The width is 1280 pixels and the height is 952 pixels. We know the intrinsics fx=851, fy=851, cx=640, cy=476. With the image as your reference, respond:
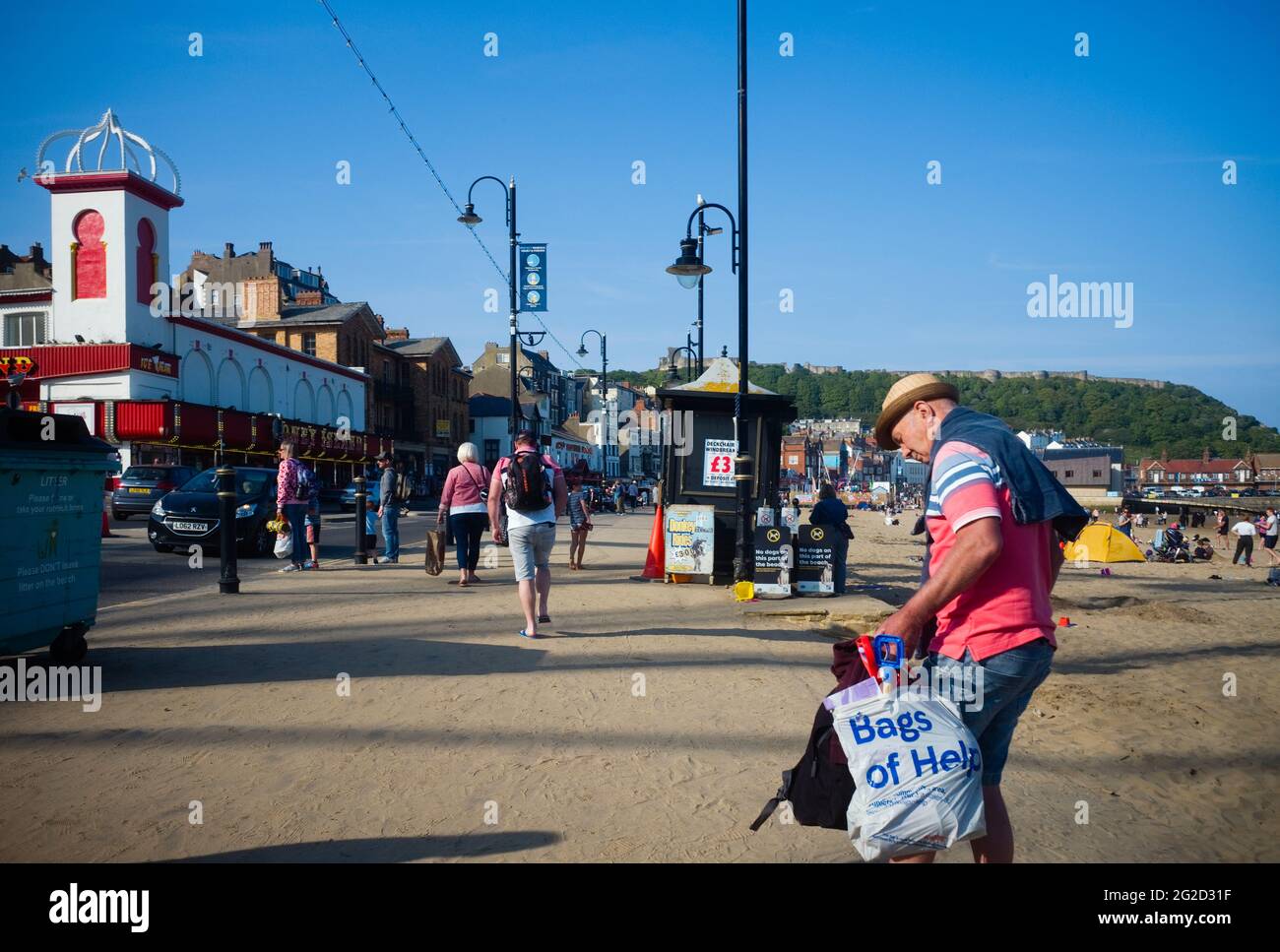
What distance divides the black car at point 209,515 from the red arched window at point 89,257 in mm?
23055

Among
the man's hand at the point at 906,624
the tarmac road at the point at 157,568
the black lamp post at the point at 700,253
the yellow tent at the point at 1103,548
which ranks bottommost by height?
the yellow tent at the point at 1103,548

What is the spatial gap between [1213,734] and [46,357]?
128 ft

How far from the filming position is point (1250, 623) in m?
11.3

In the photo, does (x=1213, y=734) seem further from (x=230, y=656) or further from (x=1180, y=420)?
(x=1180, y=420)

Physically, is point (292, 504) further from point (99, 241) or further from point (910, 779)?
point (99, 241)

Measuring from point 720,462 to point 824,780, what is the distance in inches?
399

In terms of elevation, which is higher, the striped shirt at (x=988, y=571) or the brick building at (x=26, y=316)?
the brick building at (x=26, y=316)

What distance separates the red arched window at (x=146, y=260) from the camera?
110 feet

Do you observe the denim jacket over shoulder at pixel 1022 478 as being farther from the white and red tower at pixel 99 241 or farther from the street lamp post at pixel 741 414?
the white and red tower at pixel 99 241

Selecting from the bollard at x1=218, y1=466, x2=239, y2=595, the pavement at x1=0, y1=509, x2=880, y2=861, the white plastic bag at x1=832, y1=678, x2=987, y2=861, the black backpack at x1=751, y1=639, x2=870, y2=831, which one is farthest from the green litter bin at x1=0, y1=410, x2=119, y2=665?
the white plastic bag at x1=832, y1=678, x2=987, y2=861

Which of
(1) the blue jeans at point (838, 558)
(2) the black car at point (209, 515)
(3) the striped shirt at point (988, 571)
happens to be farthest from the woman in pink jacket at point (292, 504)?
(3) the striped shirt at point (988, 571)

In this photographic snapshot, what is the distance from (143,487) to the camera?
2309cm

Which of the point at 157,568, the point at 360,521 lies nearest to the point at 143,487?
the point at 157,568
